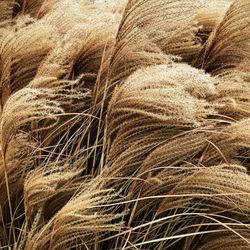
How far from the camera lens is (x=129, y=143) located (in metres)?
1.58

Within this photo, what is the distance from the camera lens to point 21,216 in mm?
1693

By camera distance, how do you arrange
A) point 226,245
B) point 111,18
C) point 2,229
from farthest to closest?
point 111,18, point 2,229, point 226,245

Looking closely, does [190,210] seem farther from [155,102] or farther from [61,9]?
[61,9]

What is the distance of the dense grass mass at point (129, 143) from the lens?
4.66 feet

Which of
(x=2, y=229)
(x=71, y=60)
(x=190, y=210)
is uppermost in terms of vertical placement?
(x=71, y=60)

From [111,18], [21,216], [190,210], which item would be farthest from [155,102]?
[111,18]

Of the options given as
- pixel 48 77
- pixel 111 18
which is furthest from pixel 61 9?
pixel 48 77

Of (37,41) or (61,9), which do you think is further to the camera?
(61,9)

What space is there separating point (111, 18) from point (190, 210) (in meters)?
0.90

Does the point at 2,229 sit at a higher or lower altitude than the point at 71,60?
lower

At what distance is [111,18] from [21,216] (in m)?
0.88

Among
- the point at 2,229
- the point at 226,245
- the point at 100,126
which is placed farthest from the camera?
the point at 100,126

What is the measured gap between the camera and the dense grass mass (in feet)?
4.66

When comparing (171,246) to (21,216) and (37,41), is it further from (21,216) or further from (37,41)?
(37,41)
